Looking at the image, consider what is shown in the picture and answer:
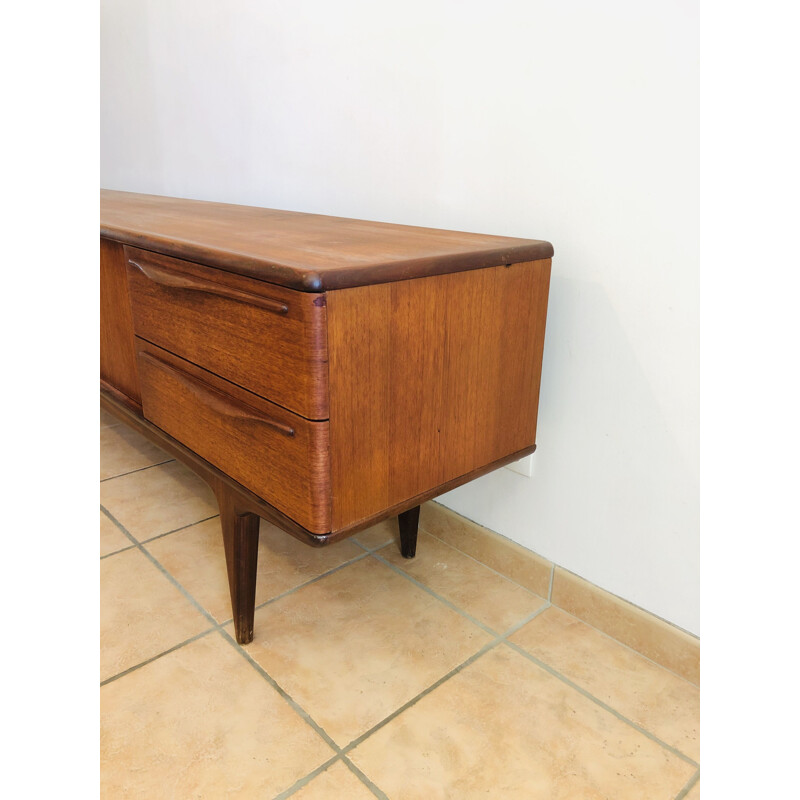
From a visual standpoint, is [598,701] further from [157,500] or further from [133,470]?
[133,470]

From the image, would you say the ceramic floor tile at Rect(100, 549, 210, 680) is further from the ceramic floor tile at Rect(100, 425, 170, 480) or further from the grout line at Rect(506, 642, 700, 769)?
the grout line at Rect(506, 642, 700, 769)

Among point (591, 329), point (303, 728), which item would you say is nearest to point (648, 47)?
point (591, 329)

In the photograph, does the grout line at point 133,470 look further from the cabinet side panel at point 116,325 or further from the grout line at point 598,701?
the grout line at point 598,701

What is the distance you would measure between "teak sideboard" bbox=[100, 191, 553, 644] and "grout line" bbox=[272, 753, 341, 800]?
0.96 feet

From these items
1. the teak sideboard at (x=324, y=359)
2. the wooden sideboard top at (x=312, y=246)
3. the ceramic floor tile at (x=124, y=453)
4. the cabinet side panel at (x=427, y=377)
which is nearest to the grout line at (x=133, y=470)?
the ceramic floor tile at (x=124, y=453)

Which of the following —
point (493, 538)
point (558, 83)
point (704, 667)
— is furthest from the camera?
point (493, 538)

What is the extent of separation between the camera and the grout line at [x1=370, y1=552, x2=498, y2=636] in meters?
1.21

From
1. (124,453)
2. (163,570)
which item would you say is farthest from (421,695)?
(124,453)

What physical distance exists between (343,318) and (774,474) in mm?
596

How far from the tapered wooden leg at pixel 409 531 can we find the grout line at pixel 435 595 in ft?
0.15

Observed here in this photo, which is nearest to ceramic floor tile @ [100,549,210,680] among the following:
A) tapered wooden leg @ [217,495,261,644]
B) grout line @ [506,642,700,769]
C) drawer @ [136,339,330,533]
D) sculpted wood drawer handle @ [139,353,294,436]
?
tapered wooden leg @ [217,495,261,644]

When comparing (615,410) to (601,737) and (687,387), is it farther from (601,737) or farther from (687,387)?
(601,737)

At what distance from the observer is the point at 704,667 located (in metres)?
0.79

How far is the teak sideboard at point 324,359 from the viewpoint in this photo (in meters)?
0.85
